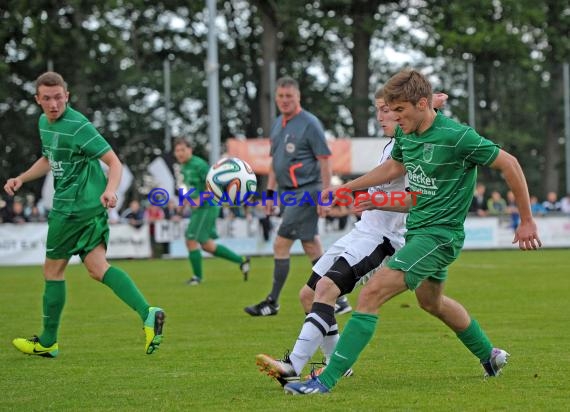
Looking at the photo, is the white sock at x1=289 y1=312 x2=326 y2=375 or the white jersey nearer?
the white sock at x1=289 y1=312 x2=326 y2=375

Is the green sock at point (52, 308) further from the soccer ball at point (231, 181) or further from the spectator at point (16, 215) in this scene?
the spectator at point (16, 215)

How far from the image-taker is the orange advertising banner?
32.7 metres

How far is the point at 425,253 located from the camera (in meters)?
6.38

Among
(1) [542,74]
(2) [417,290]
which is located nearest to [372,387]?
(2) [417,290]

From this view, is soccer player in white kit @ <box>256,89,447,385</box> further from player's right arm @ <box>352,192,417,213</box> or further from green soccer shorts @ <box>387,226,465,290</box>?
green soccer shorts @ <box>387,226,465,290</box>

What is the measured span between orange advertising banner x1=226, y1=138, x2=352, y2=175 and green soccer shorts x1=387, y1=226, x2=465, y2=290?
26.0 metres

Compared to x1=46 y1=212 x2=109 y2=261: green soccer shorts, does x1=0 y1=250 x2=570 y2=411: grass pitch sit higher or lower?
lower

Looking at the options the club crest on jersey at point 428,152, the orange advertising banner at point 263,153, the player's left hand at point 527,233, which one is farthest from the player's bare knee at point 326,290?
the orange advertising banner at point 263,153

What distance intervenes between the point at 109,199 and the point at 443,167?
2711mm

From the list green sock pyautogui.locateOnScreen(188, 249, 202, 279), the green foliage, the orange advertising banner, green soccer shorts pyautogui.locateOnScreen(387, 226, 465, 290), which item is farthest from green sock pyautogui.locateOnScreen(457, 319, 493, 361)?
the green foliage

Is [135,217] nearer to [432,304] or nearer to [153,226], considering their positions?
[153,226]

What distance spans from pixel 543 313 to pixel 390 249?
4.68 metres

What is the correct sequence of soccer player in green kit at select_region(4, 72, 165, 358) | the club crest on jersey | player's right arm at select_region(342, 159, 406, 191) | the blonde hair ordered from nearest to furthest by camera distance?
the blonde hair, the club crest on jersey, player's right arm at select_region(342, 159, 406, 191), soccer player in green kit at select_region(4, 72, 165, 358)

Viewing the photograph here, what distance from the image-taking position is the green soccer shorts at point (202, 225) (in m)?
16.9
